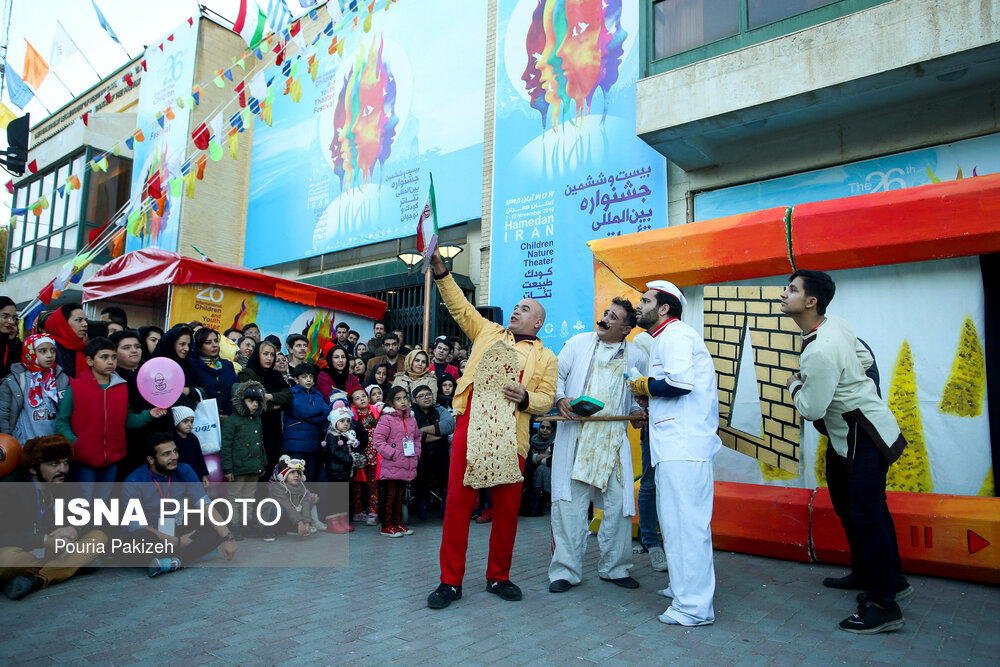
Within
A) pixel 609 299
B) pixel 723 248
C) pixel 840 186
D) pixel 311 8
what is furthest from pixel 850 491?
pixel 311 8

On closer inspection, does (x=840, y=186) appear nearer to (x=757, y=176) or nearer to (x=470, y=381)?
(x=757, y=176)

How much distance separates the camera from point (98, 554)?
445 cm

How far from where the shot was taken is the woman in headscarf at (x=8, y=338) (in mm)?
5215

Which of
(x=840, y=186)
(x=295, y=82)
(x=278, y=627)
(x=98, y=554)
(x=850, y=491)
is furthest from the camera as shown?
(x=295, y=82)

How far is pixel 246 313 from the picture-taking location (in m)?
11.0

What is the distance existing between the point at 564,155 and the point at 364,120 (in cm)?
600

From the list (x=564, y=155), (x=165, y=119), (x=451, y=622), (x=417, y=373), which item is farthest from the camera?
(x=165, y=119)

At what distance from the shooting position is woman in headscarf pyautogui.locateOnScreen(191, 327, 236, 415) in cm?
596

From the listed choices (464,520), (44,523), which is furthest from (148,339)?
(464,520)

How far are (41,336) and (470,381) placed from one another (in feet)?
12.0

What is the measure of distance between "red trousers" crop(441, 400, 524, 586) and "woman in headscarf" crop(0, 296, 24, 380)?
3.83 m

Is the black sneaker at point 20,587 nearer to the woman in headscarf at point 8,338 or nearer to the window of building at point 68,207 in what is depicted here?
the woman in headscarf at point 8,338

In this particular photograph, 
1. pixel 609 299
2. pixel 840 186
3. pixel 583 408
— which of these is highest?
pixel 840 186

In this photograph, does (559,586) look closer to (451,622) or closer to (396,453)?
(451,622)
